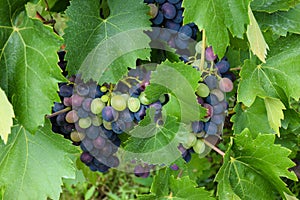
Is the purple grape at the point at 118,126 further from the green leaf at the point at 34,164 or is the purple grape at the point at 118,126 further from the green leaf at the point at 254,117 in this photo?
the green leaf at the point at 254,117

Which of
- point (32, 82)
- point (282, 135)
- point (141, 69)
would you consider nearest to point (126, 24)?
point (141, 69)

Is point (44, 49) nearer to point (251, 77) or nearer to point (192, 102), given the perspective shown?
point (192, 102)

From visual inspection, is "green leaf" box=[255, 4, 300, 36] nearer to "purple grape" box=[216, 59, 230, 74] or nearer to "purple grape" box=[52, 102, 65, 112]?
"purple grape" box=[216, 59, 230, 74]

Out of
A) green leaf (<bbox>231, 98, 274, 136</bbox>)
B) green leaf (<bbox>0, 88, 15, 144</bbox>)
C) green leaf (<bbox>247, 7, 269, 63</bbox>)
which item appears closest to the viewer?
green leaf (<bbox>0, 88, 15, 144</bbox>)

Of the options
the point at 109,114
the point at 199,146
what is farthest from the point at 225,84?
the point at 109,114

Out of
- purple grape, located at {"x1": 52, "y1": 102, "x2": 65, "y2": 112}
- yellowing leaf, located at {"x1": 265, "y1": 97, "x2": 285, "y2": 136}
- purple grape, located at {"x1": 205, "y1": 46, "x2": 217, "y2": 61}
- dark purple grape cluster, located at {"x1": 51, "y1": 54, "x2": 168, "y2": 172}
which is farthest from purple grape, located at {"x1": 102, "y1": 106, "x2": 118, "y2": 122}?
yellowing leaf, located at {"x1": 265, "y1": 97, "x2": 285, "y2": 136}
